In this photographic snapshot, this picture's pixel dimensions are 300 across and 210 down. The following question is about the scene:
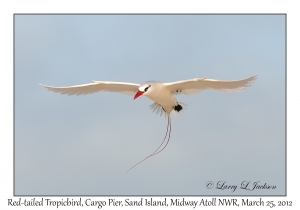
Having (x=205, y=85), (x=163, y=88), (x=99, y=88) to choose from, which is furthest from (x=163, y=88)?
(x=99, y=88)

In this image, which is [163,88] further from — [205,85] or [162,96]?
[205,85]

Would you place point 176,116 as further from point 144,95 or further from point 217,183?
point 217,183

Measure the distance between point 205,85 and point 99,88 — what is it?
8.17ft

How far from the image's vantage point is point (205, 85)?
39.7 ft

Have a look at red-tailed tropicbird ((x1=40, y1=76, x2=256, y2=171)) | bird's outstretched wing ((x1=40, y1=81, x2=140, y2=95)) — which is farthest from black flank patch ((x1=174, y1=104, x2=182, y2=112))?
bird's outstretched wing ((x1=40, y1=81, x2=140, y2=95))

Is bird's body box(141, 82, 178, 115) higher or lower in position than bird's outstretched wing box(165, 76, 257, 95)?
lower

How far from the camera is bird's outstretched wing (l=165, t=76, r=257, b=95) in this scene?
11.8 metres

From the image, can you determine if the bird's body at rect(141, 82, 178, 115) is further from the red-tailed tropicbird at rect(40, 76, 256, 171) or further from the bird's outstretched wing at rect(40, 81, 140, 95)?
the bird's outstretched wing at rect(40, 81, 140, 95)

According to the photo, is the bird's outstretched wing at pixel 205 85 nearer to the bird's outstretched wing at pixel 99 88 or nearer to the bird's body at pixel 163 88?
the bird's body at pixel 163 88

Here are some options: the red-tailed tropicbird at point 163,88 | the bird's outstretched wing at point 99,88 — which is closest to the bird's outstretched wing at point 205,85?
the red-tailed tropicbird at point 163,88

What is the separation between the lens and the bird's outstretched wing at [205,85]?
1181 cm
